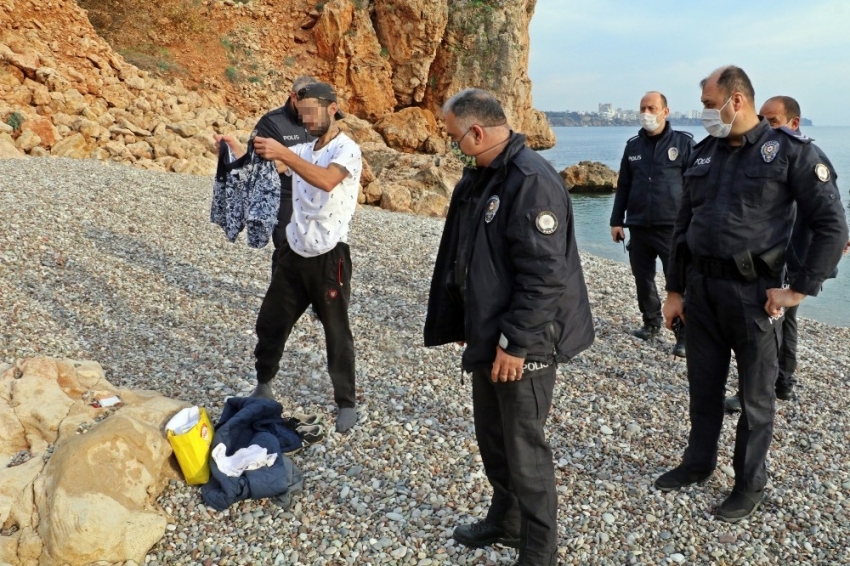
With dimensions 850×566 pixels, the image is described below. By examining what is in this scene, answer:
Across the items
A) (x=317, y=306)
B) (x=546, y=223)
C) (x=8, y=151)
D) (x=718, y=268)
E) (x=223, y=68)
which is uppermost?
(x=223, y=68)

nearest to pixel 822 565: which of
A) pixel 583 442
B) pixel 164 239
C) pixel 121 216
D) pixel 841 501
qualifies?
pixel 841 501

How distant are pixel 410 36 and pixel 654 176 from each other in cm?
3069

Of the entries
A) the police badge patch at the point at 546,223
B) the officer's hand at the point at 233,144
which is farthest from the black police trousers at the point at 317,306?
the police badge patch at the point at 546,223

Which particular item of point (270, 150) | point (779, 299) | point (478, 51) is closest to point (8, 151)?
point (270, 150)

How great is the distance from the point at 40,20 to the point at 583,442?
2213 cm

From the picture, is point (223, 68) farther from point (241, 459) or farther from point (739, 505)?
point (739, 505)

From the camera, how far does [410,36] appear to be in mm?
34438

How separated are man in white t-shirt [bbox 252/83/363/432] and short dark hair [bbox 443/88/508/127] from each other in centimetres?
136

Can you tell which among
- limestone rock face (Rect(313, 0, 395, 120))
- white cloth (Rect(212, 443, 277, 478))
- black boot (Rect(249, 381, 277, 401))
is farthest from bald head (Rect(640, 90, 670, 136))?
limestone rock face (Rect(313, 0, 395, 120))

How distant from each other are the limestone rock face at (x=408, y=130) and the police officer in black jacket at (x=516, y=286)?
30523mm

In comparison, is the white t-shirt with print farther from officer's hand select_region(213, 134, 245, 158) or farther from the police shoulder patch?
the police shoulder patch

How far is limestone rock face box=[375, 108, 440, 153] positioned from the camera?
108ft

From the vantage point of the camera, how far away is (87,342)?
20.0 ft

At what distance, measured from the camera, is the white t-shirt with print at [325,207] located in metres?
4.21
